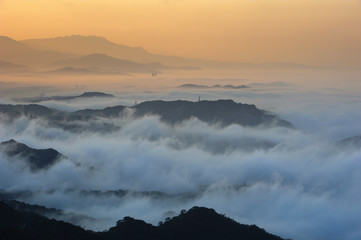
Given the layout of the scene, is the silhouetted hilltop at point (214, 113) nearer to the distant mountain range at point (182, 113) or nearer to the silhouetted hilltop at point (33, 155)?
the distant mountain range at point (182, 113)

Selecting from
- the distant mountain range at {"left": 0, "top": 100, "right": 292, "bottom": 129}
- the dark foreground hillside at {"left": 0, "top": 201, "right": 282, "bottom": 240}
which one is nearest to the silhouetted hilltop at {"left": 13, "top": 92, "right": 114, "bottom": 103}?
the distant mountain range at {"left": 0, "top": 100, "right": 292, "bottom": 129}

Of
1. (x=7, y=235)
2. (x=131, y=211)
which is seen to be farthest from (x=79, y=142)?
(x=7, y=235)

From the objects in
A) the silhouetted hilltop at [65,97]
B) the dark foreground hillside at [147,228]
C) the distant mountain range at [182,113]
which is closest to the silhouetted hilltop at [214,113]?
the distant mountain range at [182,113]

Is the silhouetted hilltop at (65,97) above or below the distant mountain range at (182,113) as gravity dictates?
above

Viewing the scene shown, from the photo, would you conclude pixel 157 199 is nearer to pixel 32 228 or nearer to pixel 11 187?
pixel 11 187

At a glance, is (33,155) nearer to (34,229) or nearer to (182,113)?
(34,229)

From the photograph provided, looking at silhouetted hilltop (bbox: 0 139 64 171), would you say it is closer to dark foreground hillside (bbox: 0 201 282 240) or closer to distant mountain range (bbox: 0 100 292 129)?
dark foreground hillside (bbox: 0 201 282 240)
